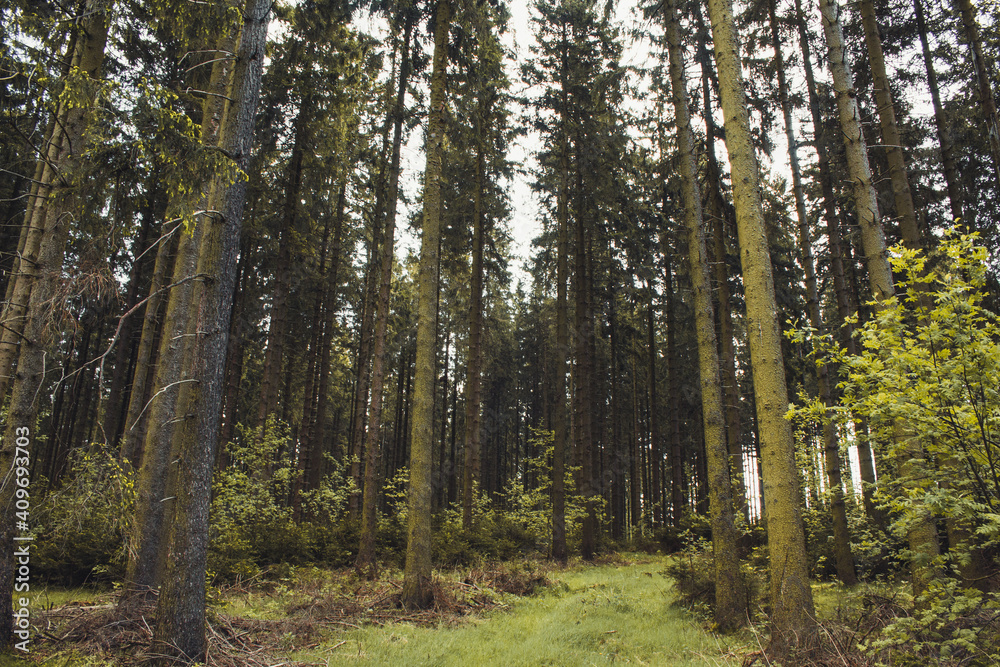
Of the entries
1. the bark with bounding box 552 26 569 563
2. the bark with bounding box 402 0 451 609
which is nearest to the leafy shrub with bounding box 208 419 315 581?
the bark with bounding box 402 0 451 609

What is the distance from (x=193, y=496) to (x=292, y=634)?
2.45 metres

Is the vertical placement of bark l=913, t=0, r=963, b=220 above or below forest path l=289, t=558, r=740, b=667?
above

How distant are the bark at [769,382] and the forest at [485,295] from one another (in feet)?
0.11

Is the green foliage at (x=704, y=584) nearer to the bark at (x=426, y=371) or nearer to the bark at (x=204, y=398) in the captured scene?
the bark at (x=426, y=371)

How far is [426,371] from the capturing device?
8695mm

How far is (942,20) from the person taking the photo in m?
11.0

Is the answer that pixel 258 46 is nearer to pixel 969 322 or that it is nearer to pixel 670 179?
pixel 969 322

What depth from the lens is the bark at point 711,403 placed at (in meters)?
7.23

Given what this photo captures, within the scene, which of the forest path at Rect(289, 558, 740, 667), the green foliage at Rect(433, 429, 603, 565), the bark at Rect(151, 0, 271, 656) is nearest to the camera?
the bark at Rect(151, 0, 271, 656)

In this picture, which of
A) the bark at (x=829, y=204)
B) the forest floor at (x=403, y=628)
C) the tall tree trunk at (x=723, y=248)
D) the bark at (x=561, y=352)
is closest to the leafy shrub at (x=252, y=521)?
the forest floor at (x=403, y=628)

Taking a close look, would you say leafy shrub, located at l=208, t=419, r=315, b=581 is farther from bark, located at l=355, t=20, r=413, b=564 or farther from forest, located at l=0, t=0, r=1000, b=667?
bark, located at l=355, t=20, r=413, b=564

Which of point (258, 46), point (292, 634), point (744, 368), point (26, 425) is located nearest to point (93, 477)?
point (26, 425)

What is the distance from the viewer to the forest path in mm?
5688

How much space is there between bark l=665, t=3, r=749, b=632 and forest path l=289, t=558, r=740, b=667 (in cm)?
69
